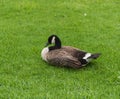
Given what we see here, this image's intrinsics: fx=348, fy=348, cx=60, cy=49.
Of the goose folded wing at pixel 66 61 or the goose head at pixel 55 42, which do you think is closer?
the goose folded wing at pixel 66 61

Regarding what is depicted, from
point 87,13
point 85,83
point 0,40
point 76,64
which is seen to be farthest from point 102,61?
point 87,13

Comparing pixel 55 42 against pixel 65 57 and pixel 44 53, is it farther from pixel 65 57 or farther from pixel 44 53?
pixel 65 57

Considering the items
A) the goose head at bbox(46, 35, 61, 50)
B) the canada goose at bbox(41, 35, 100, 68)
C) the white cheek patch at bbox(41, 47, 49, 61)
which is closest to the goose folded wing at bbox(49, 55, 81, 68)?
the canada goose at bbox(41, 35, 100, 68)

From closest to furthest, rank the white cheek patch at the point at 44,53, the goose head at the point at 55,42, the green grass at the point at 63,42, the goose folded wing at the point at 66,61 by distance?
the green grass at the point at 63,42
the goose folded wing at the point at 66,61
the white cheek patch at the point at 44,53
the goose head at the point at 55,42

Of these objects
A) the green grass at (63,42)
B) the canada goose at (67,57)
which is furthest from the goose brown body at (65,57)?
the green grass at (63,42)

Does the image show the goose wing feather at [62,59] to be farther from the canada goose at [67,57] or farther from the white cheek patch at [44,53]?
the white cheek patch at [44,53]

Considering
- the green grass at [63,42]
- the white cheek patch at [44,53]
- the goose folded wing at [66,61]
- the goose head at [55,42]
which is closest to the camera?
the green grass at [63,42]

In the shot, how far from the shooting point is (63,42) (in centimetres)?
781

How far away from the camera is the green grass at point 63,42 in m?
5.33

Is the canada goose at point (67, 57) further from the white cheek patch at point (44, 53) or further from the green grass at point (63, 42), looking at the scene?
the green grass at point (63, 42)

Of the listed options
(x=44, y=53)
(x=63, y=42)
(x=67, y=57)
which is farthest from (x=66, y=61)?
(x=63, y=42)

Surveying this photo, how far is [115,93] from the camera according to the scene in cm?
523

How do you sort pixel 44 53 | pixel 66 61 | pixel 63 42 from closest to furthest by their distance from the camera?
pixel 66 61
pixel 44 53
pixel 63 42

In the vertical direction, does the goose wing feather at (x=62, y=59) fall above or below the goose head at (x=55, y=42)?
below
